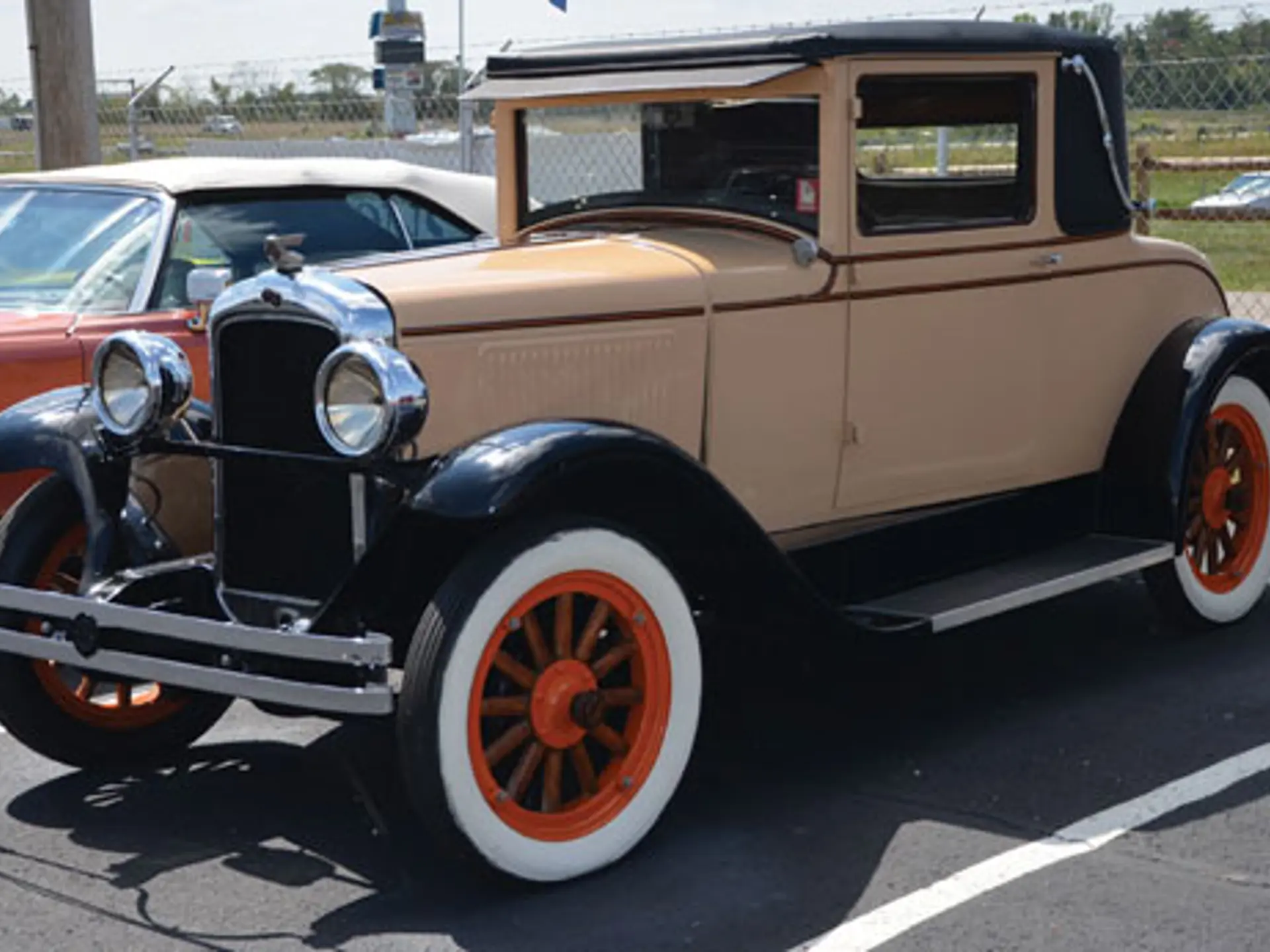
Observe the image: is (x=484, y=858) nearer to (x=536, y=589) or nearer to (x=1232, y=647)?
(x=536, y=589)

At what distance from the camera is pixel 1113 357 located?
5914 millimetres

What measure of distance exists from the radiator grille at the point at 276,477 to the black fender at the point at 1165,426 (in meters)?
2.33

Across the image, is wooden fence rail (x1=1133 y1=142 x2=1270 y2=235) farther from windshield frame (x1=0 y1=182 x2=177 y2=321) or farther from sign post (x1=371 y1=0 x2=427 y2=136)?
sign post (x1=371 y1=0 x2=427 y2=136)

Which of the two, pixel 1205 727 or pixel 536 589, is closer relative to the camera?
pixel 536 589

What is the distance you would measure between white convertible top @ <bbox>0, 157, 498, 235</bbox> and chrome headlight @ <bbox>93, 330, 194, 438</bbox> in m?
2.08

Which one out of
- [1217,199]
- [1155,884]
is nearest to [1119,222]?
[1155,884]

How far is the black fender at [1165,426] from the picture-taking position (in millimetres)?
5859

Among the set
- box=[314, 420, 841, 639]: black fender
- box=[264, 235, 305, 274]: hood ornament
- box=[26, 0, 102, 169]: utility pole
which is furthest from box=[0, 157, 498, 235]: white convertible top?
box=[314, 420, 841, 639]: black fender

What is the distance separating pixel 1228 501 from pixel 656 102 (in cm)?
225

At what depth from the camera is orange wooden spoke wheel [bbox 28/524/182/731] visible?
5.02 metres

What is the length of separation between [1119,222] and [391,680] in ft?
8.29

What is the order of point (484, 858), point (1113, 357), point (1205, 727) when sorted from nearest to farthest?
point (484, 858), point (1205, 727), point (1113, 357)

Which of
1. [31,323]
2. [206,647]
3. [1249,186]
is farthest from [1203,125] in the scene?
[1249,186]

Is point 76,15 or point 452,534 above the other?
point 76,15
